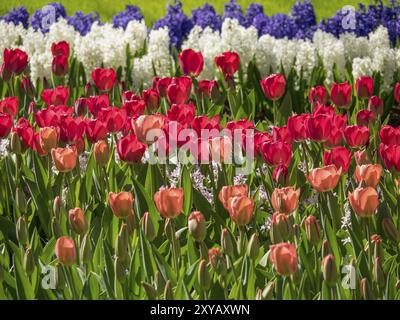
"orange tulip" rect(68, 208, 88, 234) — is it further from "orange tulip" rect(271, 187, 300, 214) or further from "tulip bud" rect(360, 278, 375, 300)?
"tulip bud" rect(360, 278, 375, 300)

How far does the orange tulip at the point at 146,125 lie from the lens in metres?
3.79

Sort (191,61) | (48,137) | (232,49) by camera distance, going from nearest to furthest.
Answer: (48,137), (191,61), (232,49)

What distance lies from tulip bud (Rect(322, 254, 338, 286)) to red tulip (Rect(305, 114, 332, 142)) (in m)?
1.16

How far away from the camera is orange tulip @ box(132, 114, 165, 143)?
379cm

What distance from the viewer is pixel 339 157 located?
3.62 metres

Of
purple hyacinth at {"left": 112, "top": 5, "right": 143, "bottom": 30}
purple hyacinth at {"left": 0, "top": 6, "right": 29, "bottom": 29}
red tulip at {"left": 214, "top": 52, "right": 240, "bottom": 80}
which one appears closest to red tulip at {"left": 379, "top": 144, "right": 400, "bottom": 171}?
red tulip at {"left": 214, "top": 52, "right": 240, "bottom": 80}

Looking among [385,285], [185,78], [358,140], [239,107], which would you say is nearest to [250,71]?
[239,107]

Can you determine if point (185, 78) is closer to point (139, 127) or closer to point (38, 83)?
point (139, 127)

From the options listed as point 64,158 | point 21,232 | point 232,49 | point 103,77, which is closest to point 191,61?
point 103,77

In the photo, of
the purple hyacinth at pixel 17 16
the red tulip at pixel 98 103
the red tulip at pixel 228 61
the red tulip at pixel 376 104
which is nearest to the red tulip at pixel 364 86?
the red tulip at pixel 376 104

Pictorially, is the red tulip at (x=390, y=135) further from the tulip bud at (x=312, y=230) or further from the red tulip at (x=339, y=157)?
the tulip bud at (x=312, y=230)

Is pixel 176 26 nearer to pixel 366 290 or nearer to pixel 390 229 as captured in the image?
pixel 390 229

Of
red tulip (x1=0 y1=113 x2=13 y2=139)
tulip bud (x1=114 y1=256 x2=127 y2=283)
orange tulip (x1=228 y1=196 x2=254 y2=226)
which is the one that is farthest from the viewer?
red tulip (x1=0 y1=113 x2=13 y2=139)

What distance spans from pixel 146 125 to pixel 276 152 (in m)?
0.58
